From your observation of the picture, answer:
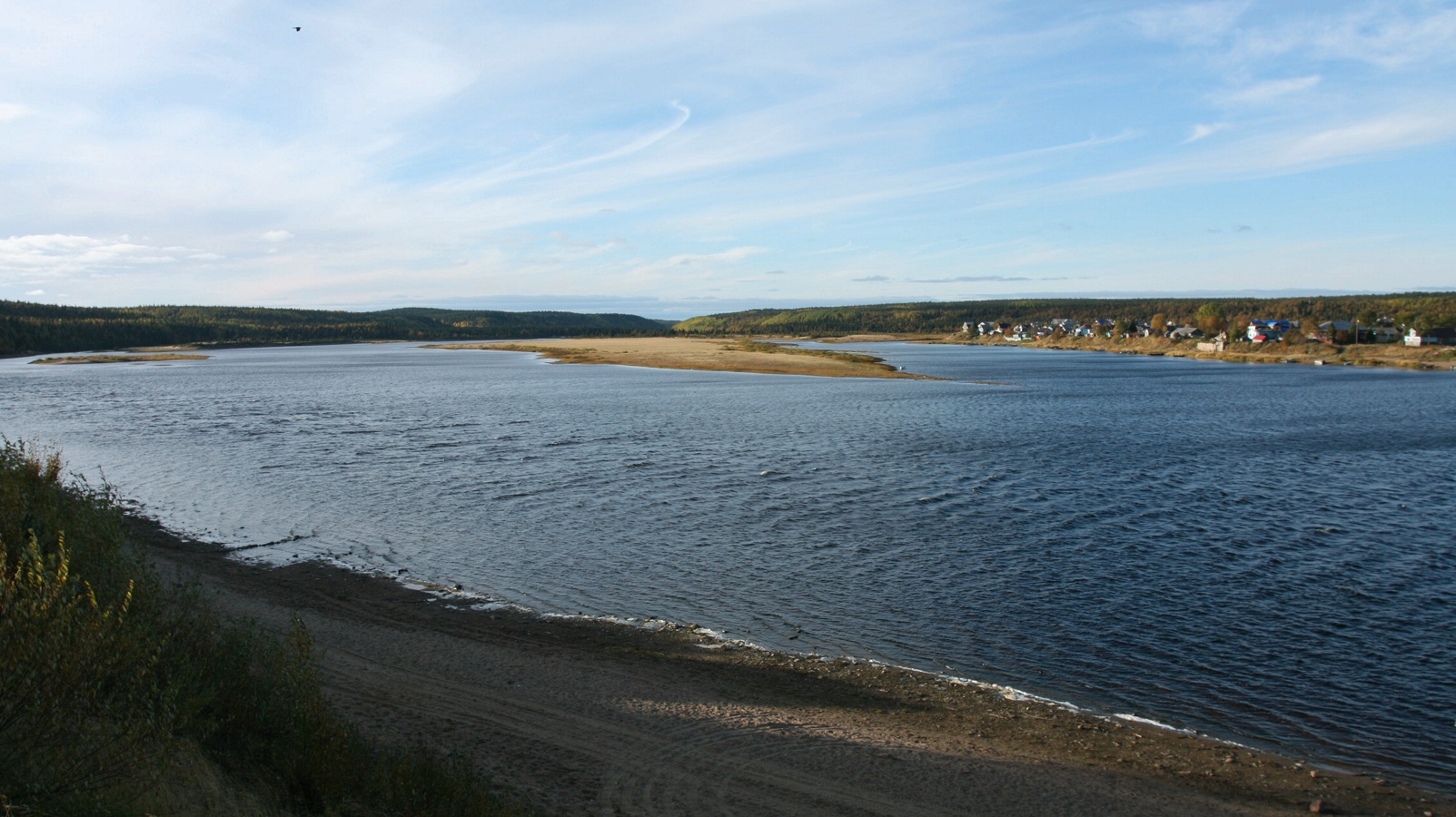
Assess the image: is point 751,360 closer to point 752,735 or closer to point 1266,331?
point 752,735

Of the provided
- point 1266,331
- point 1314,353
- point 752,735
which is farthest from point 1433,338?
point 752,735

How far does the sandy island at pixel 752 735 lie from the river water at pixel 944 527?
102 cm

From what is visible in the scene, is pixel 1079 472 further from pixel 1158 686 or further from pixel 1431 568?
pixel 1158 686

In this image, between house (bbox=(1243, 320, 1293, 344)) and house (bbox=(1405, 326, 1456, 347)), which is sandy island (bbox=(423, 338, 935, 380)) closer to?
house (bbox=(1405, 326, 1456, 347))

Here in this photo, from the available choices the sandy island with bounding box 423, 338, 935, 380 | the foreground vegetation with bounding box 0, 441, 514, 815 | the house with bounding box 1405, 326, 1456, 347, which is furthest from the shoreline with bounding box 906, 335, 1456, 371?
the foreground vegetation with bounding box 0, 441, 514, 815

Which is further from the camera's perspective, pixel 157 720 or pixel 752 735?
pixel 752 735

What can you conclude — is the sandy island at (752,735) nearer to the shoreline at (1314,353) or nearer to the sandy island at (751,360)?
the sandy island at (751,360)

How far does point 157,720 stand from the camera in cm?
599

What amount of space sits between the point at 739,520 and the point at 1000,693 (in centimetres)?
1065

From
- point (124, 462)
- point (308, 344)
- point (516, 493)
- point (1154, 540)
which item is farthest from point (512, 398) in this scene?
point (308, 344)

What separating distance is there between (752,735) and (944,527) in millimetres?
12407

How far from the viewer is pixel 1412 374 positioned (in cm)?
8981

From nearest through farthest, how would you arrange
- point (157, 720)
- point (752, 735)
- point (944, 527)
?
1. point (157, 720)
2. point (752, 735)
3. point (944, 527)

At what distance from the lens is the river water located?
12.6 meters
